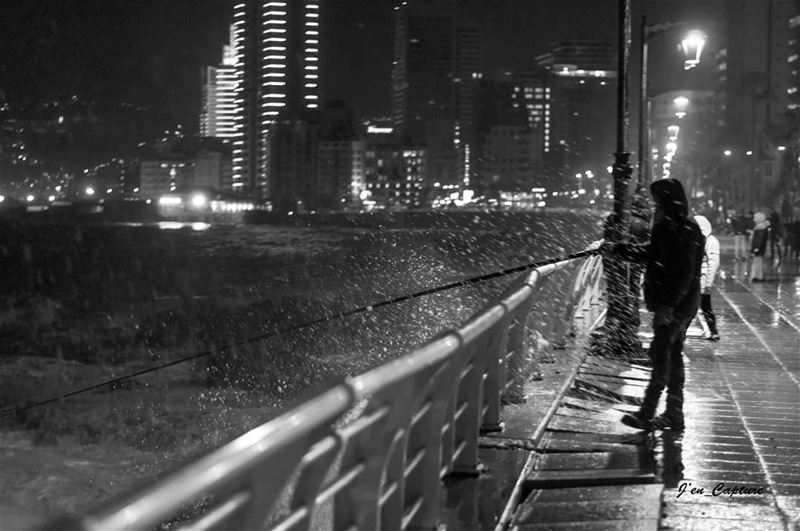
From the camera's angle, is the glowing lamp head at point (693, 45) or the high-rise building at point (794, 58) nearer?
the glowing lamp head at point (693, 45)

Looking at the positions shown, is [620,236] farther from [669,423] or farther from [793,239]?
[793,239]

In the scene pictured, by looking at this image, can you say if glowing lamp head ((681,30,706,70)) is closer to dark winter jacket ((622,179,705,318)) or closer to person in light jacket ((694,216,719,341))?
person in light jacket ((694,216,719,341))

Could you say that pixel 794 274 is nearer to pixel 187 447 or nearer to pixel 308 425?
pixel 187 447

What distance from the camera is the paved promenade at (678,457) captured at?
19.1 ft

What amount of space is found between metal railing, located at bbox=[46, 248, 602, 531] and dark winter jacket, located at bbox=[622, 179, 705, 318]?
1.23 meters

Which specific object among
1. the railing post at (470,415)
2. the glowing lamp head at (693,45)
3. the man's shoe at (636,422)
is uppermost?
the glowing lamp head at (693,45)

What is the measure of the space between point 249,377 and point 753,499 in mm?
20292

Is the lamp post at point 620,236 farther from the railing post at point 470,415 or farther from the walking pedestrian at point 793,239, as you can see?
the walking pedestrian at point 793,239

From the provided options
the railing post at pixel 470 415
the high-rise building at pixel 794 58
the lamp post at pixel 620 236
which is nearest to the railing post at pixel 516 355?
the railing post at pixel 470 415

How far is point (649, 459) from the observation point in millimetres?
7156

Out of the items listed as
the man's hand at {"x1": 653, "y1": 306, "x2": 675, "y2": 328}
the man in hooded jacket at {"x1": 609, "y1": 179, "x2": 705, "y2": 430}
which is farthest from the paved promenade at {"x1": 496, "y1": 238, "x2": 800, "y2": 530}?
the man's hand at {"x1": 653, "y1": 306, "x2": 675, "y2": 328}

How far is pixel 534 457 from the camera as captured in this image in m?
6.99

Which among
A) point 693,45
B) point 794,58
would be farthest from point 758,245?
point 794,58

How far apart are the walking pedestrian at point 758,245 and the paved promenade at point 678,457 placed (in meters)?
13.4
